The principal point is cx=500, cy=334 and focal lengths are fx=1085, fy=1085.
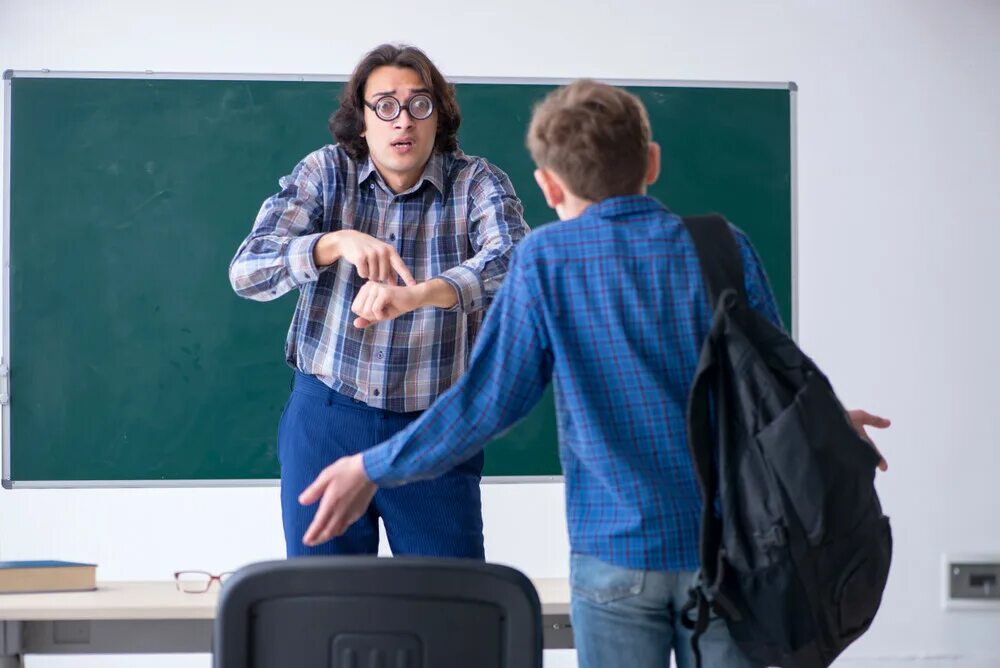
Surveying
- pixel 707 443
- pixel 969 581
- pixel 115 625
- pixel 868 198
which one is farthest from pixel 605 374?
pixel 969 581

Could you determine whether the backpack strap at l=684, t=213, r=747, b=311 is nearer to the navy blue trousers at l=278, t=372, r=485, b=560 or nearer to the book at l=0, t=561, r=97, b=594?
the navy blue trousers at l=278, t=372, r=485, b=560

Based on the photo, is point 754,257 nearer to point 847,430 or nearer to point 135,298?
point 847,430

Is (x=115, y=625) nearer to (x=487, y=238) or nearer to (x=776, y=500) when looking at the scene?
(x=487, y=238)

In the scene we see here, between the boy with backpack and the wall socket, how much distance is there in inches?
115

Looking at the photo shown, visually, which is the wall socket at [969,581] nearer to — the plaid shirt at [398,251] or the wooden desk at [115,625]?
the wooden desk at [115,625]

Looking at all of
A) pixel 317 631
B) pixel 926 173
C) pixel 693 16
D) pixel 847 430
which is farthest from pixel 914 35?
pixel 317 631

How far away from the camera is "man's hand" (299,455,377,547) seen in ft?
4.64

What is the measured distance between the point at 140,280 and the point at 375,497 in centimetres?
205

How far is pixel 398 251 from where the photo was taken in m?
1.99

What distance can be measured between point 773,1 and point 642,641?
3.12 m

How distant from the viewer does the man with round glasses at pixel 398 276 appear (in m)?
1.87

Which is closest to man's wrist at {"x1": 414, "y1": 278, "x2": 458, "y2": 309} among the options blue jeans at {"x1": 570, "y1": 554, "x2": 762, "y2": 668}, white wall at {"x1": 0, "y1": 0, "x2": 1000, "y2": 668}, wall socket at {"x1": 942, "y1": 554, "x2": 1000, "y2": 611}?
blue jeans at {"x1": 570, "y1": 554, "x2": 762, "y2": 668}

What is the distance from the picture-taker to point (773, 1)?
3.91m

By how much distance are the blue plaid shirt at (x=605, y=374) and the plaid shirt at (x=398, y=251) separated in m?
0.43
